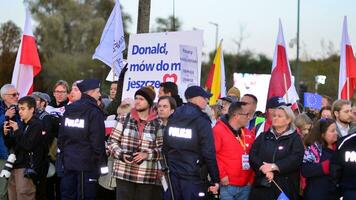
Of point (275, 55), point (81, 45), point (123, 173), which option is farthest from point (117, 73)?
point (81, 45)

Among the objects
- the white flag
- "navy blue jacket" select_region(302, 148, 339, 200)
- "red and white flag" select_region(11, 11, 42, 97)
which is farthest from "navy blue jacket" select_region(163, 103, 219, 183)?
"red and white flag" select_region(11, 11, 42, 97)

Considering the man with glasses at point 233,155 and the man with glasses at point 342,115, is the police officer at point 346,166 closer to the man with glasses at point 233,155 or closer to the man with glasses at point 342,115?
the man with glasses at point 233,155

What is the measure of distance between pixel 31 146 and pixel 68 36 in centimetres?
4911

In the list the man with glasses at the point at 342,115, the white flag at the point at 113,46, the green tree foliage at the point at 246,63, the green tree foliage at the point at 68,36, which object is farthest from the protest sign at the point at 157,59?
the green tree foliage at the point at 246,63

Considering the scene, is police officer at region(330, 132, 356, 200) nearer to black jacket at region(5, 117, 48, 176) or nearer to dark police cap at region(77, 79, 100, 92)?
dark police cap at region(77, 79, 100, 92)

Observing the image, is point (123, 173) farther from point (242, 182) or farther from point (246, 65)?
point (246, 65)

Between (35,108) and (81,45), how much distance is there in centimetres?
4866

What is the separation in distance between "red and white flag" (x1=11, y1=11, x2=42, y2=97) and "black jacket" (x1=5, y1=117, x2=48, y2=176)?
5.95 ft

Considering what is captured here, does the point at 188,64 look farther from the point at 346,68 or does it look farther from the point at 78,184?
the point at 346,68

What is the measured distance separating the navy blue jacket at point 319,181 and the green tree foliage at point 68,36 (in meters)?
46.7

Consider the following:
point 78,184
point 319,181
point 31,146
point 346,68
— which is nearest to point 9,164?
point 31,146

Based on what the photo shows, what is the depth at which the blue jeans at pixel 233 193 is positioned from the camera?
7066 millimetres

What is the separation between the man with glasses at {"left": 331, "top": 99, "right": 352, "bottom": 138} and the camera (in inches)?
300

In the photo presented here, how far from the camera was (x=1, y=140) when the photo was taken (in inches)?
365
